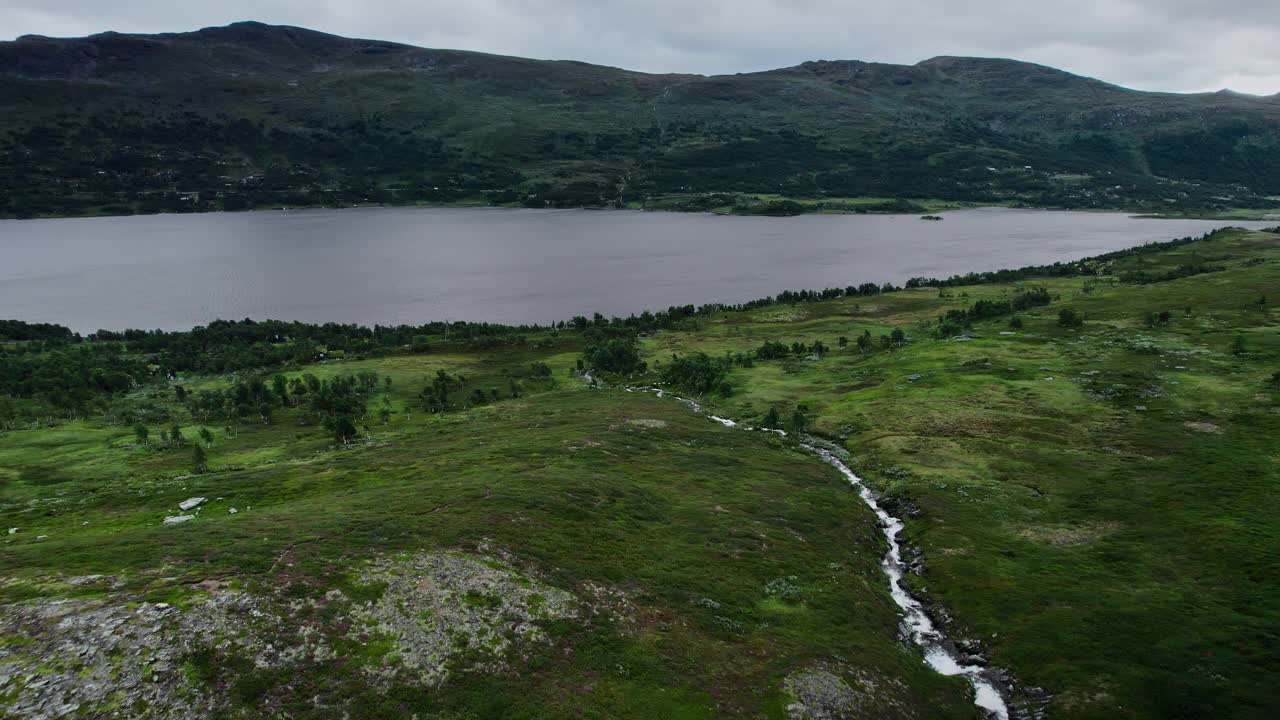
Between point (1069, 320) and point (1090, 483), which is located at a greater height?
point (1069, 320)

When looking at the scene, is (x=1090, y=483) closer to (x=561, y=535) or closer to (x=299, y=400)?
(x=561, y=535)

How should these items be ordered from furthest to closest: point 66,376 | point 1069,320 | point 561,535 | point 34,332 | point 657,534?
point 34,332 → point 1069,320 → point 66,376 → point 657,534 → point 561,535

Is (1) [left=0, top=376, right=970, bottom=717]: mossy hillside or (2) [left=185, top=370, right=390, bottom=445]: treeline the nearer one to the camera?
(1) [left=0, top=376, right=970, bottom=717]: mossy hillside

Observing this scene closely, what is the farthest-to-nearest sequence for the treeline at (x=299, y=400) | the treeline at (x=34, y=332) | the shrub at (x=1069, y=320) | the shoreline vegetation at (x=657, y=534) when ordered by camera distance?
1. the treeline at (x=34, y=332)
2. the shrub at (x=1069, y=320)
3. the treeline at (x=299, y=400)
4. the shoreline vegetation at (x=657, y=534)

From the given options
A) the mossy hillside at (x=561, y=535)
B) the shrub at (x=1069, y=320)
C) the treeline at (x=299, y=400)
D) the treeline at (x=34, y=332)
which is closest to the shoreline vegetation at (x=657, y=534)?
the mossy hillside at (x=561, y=535)

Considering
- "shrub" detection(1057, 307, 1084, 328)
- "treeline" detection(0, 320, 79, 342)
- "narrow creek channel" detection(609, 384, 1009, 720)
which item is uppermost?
"shrub" detection(1057, 307, 1084, 328)

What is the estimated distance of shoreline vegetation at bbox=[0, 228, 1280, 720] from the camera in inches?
1435

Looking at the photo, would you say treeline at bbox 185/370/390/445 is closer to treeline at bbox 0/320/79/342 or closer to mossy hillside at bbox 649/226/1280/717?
mossy hillside at bbox 649/226/1280/717

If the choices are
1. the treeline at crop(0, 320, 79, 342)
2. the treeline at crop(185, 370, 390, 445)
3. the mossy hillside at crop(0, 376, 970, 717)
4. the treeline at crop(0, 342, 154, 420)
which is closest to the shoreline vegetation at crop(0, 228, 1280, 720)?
the mossy hillside at crop(0, 376, 970, 717)

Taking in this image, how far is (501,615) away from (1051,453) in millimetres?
71935

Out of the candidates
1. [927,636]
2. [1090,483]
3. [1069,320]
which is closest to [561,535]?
[927,636]

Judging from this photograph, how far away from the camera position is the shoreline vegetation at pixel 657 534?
36.4 m

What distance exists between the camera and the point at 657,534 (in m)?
60.2

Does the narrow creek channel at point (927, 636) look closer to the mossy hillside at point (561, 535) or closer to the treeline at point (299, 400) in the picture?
the mossy hillside at point (561, 535)
